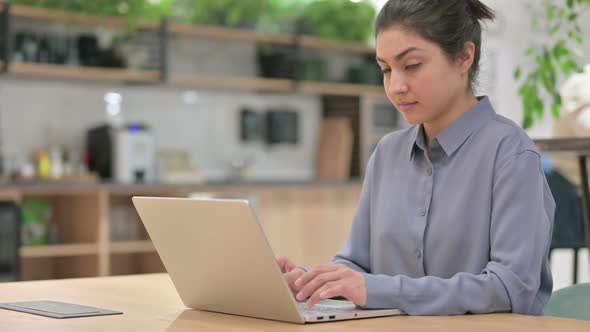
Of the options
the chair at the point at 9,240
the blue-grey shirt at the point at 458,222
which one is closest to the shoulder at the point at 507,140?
the blue-grey shirt at the point at 458,222

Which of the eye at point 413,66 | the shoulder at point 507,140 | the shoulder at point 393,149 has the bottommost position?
the shoulder at point 393,149

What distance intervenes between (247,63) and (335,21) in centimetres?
77

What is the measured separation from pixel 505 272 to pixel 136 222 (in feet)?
16.2

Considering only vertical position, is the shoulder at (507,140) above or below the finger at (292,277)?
above

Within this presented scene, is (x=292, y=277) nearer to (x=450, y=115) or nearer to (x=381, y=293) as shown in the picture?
(x=381, y=293)

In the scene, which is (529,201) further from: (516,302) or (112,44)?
(112,44)

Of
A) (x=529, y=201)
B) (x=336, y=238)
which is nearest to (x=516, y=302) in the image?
(x=529, y=201)

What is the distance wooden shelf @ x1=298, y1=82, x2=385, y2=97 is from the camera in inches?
288

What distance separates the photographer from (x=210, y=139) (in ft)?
23.6

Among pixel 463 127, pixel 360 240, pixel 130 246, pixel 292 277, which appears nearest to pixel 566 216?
pixel 360 240

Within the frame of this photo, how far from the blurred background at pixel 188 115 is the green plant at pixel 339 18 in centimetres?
1

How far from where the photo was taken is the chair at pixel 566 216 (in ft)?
13.1

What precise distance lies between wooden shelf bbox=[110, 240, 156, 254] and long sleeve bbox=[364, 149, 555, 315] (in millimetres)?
4593

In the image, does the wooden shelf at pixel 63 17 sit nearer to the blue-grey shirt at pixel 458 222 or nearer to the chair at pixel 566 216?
the chair at pixel 566 216
